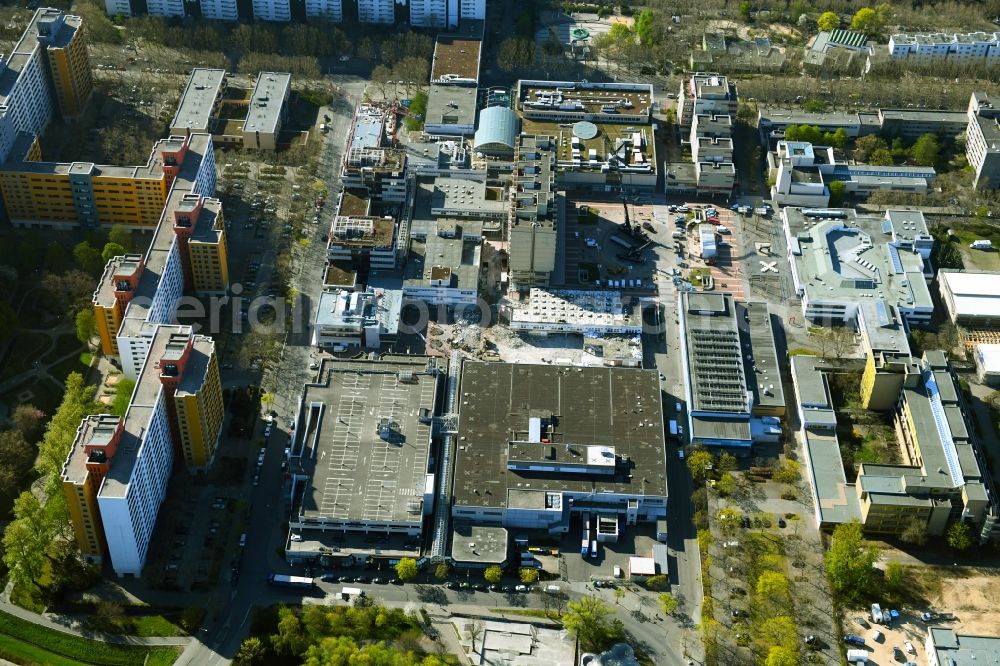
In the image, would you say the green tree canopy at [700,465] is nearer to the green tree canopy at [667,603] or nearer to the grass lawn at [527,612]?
the green tree canopy at [667,603]

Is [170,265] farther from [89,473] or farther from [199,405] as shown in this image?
[89,473]

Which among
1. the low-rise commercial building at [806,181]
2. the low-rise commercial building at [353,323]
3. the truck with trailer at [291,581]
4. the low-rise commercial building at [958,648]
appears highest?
the low-rise commercial building at [806,181]

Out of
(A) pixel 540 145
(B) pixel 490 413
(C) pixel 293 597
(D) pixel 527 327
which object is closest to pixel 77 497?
(C) pixel 293 597

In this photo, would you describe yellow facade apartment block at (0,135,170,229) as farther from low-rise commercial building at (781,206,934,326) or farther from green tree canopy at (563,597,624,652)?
low-rise commercial building at (781,206,934,326)

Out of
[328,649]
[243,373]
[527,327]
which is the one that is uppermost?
[527,327]

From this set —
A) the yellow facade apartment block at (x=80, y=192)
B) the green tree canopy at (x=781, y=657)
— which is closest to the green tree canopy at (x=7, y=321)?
the yellow facade apartment block at (x=80, y=192)

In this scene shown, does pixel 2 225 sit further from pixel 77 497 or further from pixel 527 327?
pixel 527 327
